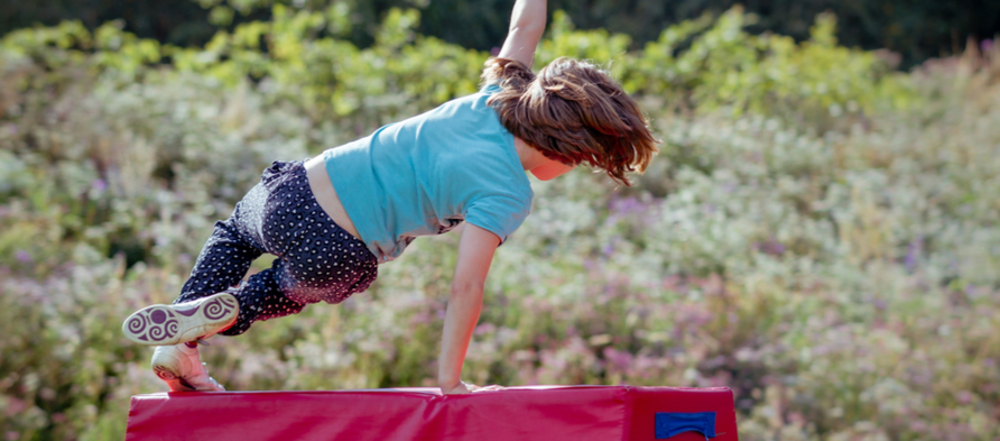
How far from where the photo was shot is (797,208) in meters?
5.36

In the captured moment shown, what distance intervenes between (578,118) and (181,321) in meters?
1.07

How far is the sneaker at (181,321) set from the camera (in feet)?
5.99

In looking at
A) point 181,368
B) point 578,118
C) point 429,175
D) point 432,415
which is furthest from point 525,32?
point 181,368

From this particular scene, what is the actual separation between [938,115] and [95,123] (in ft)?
22.7

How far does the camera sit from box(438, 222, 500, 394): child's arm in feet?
5.73

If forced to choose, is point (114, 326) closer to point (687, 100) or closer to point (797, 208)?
point (797, 208)

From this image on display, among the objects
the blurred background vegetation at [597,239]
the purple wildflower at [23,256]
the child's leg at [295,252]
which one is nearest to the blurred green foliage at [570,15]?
the blurred background vegetation at [597,239]

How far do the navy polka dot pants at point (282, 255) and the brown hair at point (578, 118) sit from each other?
52 centimetres

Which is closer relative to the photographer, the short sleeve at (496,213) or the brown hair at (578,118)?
the short sleeve at (496,213)

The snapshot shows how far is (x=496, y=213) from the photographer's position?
175 cm

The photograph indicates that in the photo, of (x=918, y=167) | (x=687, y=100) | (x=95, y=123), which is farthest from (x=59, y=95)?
(x=918, y=167)

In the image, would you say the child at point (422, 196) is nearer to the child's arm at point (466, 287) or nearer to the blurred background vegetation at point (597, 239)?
the child's arm at point (466, 287)

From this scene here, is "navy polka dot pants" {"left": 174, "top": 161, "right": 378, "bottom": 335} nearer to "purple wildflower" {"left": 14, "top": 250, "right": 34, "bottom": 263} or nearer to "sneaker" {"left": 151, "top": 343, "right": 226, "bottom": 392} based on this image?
"sneaker" {"left": 151, "top": 343, "right": 226, "bottom": 392}

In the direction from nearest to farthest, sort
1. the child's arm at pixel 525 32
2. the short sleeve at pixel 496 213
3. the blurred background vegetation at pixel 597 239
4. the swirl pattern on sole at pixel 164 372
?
the short sleeve at pixel 496 213 < the swirl pattern on sole at pixel 164 372 < the child's arm at pixel 525 32 < the blurred background vegetation at pixel 597 239
